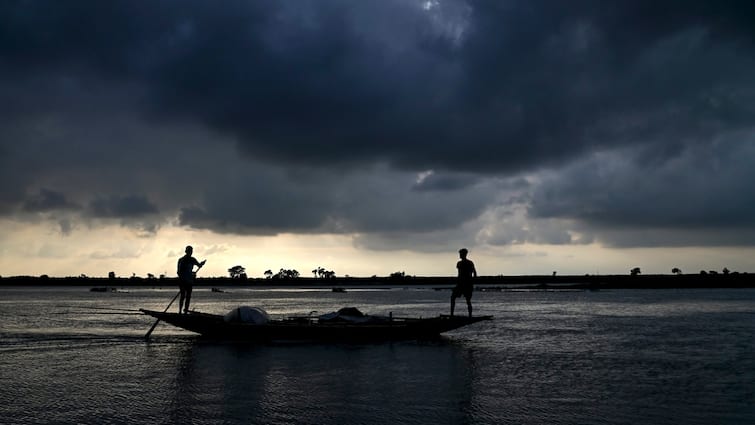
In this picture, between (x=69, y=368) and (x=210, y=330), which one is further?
(x=210, y=330)

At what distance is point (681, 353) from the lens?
58.4ft

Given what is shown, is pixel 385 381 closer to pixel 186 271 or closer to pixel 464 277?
pixel 464 277

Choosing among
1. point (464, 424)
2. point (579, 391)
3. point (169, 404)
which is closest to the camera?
point (464, 424)

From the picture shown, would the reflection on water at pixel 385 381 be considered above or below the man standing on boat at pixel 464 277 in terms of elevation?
below

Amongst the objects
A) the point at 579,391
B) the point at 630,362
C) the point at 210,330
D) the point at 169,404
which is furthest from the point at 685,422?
the point at 210,330

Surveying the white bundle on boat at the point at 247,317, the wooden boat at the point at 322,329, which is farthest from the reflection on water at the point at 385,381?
the white bundle on boat at the point at 247,317

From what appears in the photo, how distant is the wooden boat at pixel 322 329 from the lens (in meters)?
21.4

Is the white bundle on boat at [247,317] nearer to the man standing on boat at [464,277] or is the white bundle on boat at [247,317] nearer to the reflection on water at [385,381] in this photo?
the reflection on water at [385,381]

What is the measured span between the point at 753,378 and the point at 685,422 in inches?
222

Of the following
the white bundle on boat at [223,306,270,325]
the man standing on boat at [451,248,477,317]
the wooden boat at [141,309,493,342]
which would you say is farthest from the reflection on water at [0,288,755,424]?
the man standing on boat at [451,248,477,317]

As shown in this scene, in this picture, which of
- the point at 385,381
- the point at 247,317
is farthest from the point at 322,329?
the point at 385,381

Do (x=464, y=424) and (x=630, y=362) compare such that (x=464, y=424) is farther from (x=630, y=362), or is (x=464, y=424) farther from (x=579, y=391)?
(x=630, y=362)

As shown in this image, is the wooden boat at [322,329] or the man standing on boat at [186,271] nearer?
the wooden boat at [322,329]

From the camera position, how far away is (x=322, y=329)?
21.4 metres
